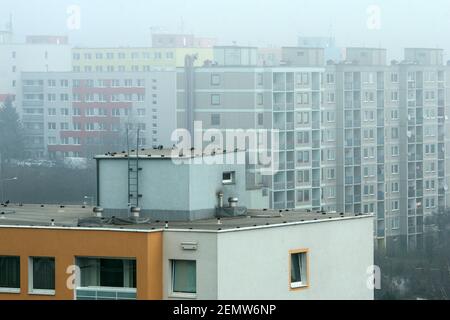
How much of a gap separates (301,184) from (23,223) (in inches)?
736

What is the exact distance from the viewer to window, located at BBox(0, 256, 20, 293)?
5.81 meters

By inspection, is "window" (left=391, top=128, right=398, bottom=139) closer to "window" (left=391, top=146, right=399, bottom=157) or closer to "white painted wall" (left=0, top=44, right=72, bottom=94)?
"window" (left=391, top=146, right=399, bottom=157)

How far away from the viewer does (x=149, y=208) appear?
639 centimetres

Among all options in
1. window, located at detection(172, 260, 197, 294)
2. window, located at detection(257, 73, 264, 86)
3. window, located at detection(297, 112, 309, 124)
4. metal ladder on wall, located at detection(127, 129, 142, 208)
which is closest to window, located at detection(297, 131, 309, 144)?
window, located at detection(297, 112, 309, 124)

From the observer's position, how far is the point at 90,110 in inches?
1599

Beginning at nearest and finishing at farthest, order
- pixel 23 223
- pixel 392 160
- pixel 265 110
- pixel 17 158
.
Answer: pixel 23 223
pixel 265 110
pixel 392 160
pixel 17 158

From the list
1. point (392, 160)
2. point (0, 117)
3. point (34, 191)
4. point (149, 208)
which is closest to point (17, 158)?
point (0, 117)

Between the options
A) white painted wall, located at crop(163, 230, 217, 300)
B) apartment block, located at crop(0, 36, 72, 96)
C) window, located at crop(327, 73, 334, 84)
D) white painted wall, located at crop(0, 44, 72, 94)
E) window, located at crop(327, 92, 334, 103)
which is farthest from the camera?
white painted wall, located at crop(0, 44, 72, 94)

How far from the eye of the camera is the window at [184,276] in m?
5.48

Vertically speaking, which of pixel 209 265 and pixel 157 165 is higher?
pixel 157 165

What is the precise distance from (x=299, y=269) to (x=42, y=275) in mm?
1146

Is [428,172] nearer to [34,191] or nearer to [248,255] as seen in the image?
[34,191]

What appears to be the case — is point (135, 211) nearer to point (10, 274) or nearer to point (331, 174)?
point (10, 274)

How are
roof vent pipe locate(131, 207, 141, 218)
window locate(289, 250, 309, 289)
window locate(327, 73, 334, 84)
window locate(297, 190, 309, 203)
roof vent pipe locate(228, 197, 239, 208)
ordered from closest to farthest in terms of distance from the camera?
window locate(289, 250, 309, 289), roof vent pipe locate(131, 207, 141, 218), roof vent pipe locate(228, 197, 239, 208), window locate(297, 190, 309, 203), window locate(327, 73, 334, 84)
